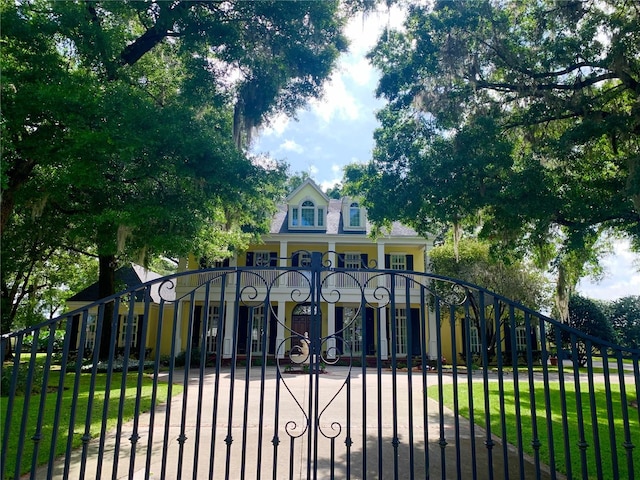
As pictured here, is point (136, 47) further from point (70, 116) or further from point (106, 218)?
point (106, 218)

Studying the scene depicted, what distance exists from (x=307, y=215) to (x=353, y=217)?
7.02 feet

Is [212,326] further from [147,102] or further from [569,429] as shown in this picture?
[569,429]

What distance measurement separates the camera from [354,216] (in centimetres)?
1972

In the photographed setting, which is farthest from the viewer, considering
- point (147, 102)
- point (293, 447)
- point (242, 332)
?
point (242, 332)

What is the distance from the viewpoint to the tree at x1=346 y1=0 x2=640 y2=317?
8.08 m

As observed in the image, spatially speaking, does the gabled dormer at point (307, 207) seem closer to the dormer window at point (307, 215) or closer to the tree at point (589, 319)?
the dormer window at point (307, 215)

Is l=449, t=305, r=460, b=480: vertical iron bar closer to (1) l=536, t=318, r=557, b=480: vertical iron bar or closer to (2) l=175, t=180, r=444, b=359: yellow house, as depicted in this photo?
(1) l=536, t=318, r=557, b=480: vertical iron bar

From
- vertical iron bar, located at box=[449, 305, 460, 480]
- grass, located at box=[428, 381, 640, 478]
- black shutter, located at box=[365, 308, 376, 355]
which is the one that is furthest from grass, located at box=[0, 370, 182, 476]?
black shutter, located at box=[365, 308, 376, 355]

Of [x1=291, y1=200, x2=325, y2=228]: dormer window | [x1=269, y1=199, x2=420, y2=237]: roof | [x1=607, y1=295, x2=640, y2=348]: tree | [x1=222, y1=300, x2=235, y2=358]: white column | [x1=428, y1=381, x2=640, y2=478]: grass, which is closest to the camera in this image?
[x1=428, y1=381, x2=640, y2=478]: grass

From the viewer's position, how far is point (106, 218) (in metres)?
9.47

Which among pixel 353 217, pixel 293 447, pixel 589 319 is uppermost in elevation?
pixel 353 217

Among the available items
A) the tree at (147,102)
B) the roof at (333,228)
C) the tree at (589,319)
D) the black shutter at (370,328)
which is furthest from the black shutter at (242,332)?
the tree at (589,319)

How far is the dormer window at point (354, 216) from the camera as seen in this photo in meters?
19.6

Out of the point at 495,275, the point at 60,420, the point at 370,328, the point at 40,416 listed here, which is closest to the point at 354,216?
the point at 370,328
